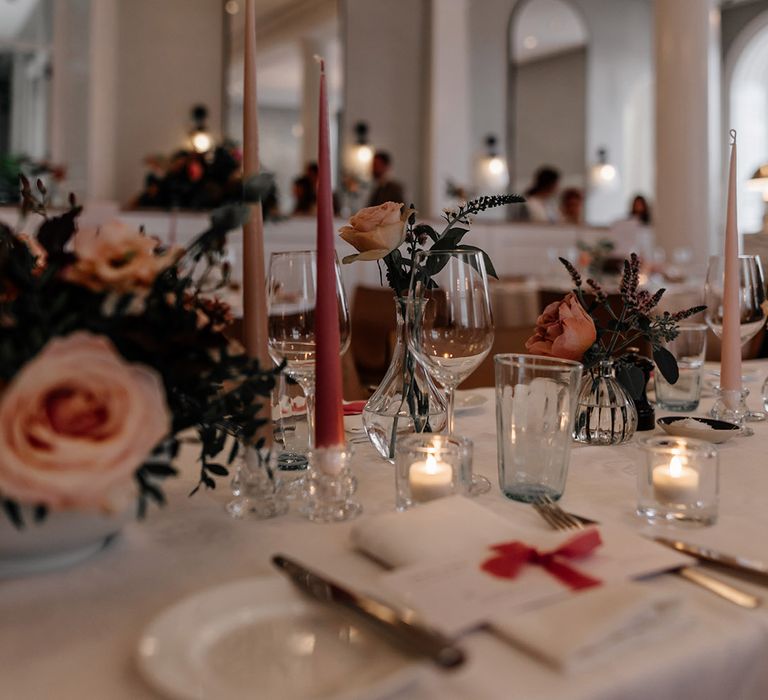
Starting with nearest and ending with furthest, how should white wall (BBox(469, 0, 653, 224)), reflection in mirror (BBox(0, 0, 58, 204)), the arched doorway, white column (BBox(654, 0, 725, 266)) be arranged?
white column (BBox(654, 0, 725, 266)), reflection in mirror (BBox(0, 0, 58, 204)), white wall (BBox(469, 0, 653, 224)), the arched doorway

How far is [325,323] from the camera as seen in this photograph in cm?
73

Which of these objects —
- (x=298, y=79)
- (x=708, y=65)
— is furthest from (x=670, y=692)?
(x=298, y=79)

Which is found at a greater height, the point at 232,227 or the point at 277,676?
the point at 232,227

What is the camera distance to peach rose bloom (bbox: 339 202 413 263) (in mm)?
884

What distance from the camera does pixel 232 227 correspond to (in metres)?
0.60

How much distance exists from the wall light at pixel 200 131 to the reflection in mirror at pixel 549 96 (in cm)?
315

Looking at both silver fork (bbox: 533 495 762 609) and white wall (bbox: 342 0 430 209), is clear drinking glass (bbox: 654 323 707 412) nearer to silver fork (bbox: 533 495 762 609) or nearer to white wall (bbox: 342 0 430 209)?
silver fork (bbox: 533 495 762 609)

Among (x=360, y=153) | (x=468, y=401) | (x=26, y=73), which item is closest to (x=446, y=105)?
(x=360, y=153)

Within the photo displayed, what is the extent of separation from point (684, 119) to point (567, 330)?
6.05m

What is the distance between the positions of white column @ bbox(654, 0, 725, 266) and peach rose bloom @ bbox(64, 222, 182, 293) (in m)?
6.37

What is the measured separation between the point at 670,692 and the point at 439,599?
0.15 m

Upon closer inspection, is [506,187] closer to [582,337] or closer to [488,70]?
[488,70]

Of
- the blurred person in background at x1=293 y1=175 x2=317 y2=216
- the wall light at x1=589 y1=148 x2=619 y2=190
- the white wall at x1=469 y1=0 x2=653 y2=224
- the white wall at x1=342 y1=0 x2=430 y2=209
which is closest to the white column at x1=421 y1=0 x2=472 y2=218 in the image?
the white wall at x1=342 y1=0 x2=430 y2=209

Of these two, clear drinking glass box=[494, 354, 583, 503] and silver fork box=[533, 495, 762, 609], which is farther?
clear drinking glass box=[494, 354, 583, 503]
